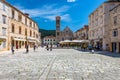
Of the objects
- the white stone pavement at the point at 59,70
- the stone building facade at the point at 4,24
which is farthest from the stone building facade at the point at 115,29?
the stone building facade at the point at 4,24

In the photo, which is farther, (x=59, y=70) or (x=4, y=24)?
(x=4, y=24)

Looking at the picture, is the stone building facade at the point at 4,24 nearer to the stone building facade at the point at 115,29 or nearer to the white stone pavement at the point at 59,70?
the white stone pavement at the point at 59,70

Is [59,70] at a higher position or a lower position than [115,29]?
lower

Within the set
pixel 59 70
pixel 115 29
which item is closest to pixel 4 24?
pixel 115 29

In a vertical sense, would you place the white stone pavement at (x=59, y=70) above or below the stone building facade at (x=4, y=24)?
below

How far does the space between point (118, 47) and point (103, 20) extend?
9466mm

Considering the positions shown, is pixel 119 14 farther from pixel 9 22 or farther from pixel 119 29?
pixel 9 22

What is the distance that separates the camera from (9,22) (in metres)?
39.8

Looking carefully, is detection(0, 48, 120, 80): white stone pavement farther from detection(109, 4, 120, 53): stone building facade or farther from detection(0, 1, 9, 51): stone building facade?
detection(0, 1, 9, 51): stone building facade

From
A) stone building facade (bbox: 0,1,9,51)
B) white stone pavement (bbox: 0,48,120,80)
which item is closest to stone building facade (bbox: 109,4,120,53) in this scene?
white stone pavement (bbox: 0,48,120,80)

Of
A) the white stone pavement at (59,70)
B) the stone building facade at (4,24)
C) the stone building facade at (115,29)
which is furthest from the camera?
the stone building facade at (4,24)

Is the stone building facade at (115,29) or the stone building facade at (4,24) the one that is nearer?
the stone building facade at (115,29)

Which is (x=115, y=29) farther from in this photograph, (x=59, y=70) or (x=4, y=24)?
(x=59, y=70)

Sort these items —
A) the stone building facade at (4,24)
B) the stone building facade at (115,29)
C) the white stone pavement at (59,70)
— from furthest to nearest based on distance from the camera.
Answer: the stone building facade at (4,24) → the stone building facade at (115,29) → the white stone pavement at (59,70)
